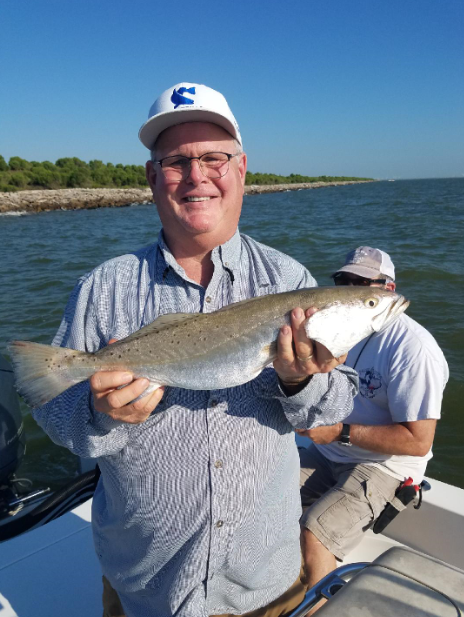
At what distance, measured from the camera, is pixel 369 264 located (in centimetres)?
Answer: 483

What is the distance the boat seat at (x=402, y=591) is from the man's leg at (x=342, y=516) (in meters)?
1.86

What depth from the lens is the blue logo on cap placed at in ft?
7.56

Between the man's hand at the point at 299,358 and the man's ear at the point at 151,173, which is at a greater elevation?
the man's ear at the point at 151,173

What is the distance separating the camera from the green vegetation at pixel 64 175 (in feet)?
261

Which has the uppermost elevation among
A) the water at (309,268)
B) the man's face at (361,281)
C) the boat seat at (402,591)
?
the man's face at (361,281)

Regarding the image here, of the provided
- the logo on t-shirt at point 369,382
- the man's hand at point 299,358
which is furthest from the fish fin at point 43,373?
the logo on t-shirt at point 369,382

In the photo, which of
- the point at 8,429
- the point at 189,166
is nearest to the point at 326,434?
the point at 189,166

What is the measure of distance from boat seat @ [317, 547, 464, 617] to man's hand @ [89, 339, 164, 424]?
1.11 metres

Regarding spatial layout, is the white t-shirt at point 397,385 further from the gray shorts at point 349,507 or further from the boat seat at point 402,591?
the boat seat at point 402,591

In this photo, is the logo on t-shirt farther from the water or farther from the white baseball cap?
the water

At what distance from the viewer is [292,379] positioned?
2270 mm

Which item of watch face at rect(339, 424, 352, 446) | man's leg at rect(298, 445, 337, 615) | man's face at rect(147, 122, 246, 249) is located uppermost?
man's face at rect(147, 122, 246, 249)

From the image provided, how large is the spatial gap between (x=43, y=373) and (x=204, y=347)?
2.70ft

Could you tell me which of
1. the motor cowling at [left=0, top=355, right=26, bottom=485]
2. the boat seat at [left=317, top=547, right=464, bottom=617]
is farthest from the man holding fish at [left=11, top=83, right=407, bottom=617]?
the motor cowling at [left=0, top=355, right=26, bottom=485]
